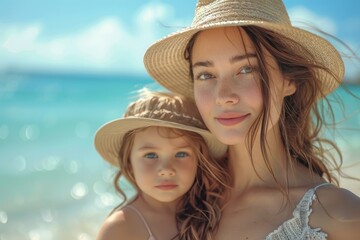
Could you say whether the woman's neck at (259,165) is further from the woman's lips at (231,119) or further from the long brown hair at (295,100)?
the woman's lips at (231,119)

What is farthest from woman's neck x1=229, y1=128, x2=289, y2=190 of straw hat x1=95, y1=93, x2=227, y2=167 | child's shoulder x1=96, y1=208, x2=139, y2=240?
child's shoulder x1=96, y1=208, x2=139, y2=240

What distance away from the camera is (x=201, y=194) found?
3070 mm

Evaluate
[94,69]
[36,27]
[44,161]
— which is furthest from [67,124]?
[94,69]

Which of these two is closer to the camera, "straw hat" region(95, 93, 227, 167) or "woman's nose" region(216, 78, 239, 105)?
"woman's nose" region(216, 78, 239, 105)

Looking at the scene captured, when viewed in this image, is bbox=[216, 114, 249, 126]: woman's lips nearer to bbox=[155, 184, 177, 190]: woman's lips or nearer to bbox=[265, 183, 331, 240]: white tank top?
bbox=[265, 183, 331, 240]: white tank top

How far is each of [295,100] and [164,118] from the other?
2.22ft

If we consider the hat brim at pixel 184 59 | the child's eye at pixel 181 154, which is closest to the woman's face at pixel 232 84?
the hat brim at pixel 184 59

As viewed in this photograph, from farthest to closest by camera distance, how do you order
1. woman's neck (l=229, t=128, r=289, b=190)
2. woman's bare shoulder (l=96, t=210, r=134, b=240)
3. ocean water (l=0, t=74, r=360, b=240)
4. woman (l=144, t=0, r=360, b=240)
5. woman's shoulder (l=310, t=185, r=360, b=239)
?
ocean water (l=0, t=74, r=360, b=240)
woman's bare shoulder (l=96, t=210, r=134, b=240)
woman's neck (l=229, t=128, r=289, b=190)
woman (l=144, t=0, r=360, b=240)
woman's shoulder (l=310, t=185, r=360, b=239)

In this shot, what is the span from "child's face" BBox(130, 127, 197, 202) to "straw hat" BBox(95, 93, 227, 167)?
9 centimetres

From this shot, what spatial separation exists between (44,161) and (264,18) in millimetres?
8957

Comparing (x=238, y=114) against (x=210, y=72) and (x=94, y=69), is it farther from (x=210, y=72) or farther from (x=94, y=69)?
(x=94, y=69)

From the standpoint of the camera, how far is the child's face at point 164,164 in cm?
299

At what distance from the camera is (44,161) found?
10.9 meters

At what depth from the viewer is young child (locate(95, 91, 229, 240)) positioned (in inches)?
114
